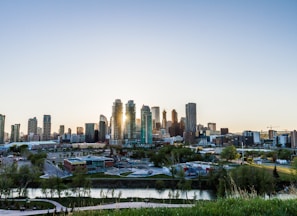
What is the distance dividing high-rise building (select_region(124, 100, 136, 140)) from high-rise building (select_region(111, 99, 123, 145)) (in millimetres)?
4974

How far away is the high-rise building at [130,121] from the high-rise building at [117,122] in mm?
4974

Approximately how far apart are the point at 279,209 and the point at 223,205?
1065mm

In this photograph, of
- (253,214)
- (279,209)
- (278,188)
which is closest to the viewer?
(253,214)

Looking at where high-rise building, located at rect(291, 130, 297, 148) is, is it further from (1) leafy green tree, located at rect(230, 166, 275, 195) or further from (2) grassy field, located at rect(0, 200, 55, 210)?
(2) grassy field, located at rect(0, 200, 55, 210)

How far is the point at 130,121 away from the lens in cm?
16375

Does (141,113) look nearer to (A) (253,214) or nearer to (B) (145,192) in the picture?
(B) (145,192)

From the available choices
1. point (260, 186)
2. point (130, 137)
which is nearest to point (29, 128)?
point (130, 137)

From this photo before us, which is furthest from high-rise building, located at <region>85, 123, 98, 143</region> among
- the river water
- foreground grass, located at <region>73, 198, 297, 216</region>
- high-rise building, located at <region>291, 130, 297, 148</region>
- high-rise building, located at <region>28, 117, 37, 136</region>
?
foreground grass, located at <region>73, 198, 297, 216</region>

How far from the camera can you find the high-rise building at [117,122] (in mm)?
148875

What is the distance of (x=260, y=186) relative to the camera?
2659cm

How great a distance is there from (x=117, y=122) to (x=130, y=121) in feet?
39.9

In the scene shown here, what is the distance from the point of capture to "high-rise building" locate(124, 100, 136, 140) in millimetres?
160700

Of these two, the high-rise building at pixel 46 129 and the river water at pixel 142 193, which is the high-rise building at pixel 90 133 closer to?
the high-rise building at pixel 46 129

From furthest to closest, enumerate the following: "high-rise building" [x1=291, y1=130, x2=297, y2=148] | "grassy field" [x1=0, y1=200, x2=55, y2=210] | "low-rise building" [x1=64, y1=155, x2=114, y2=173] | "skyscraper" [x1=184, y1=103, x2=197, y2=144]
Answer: "skyscraper" [x1=184, y1=103, x2=197, y2=144]
"high-rise building" [x1=291, y1=130, x2=297, y2=148]
"low-rise building" [x1=64, y1=155, x2=114, y2=173]
"grassy field" [x1=0, y1=200, x2=55, y2=210]
